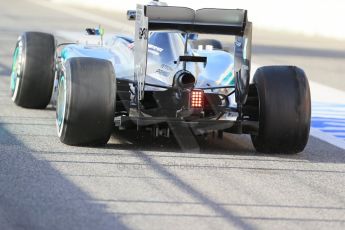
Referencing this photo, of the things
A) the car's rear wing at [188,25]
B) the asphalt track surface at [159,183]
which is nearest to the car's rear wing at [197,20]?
the car's rear wing at [188,25]

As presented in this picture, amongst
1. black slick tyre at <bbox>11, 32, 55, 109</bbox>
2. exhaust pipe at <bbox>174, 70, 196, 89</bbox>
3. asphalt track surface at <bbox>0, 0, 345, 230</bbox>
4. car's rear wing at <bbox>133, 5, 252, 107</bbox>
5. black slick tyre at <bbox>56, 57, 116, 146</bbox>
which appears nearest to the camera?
asphalt track surface at <bbox>0, 0, 345, 230</bbox>

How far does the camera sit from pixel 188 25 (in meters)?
8.95

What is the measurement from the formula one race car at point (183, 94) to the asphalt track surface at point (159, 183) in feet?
0.85

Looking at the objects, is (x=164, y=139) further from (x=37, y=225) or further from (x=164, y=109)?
(x=37, y=225)

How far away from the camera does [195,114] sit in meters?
8.99

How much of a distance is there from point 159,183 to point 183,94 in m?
1.46

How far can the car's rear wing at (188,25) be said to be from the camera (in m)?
8.83

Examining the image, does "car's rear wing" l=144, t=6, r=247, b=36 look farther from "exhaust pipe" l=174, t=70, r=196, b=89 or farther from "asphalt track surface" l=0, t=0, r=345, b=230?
"asphalt track surface" l=0, t=0, r=345, b=230

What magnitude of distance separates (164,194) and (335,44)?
21.9m

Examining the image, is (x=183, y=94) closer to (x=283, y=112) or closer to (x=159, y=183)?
(x=283, y=112)

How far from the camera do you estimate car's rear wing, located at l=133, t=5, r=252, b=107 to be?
8828 millimetres

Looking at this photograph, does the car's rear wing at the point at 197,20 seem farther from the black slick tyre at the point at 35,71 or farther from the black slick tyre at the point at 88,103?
the black slick tyre at the point at 35,71

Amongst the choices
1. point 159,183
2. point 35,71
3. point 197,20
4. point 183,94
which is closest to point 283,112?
point 183,94

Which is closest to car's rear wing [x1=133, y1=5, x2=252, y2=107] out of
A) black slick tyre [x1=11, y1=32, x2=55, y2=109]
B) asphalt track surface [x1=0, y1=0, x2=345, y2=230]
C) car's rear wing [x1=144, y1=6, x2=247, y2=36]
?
car's rear wing [x1=144, y1=6, x2=247, y2=36]
